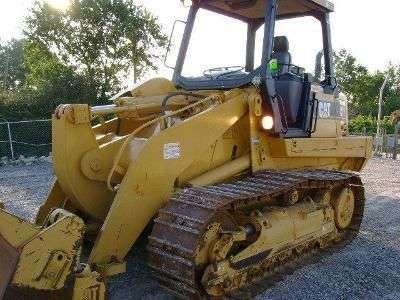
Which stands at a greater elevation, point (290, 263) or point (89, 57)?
point (89, 57)

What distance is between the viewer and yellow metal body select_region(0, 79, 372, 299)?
318cm

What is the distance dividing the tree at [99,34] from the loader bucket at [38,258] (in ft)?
75.3

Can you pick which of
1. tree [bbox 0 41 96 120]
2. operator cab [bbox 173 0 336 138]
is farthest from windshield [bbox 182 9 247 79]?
tree [bbox 0 41 96 120]

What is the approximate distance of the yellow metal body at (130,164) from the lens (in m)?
3.18

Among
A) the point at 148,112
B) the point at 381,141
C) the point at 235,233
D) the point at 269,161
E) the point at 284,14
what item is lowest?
the point at 381,141

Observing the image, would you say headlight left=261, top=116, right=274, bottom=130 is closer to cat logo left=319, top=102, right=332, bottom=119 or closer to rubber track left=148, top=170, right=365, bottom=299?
rubber track left=148, top=170, right=365, bottom=299

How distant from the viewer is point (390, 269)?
5.17 metres

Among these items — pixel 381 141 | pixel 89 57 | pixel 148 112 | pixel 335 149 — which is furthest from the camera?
pixel 89 57

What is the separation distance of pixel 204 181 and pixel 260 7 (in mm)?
2540

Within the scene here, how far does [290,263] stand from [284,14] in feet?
10.3

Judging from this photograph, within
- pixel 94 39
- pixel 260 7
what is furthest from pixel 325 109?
pixel 94 39

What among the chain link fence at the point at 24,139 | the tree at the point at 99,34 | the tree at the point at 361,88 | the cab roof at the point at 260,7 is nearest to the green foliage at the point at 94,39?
the tree at the point at 99,34

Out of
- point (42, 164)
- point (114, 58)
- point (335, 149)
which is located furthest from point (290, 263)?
point (114, 58)

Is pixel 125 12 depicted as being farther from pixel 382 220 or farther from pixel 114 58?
pixel 382 220
